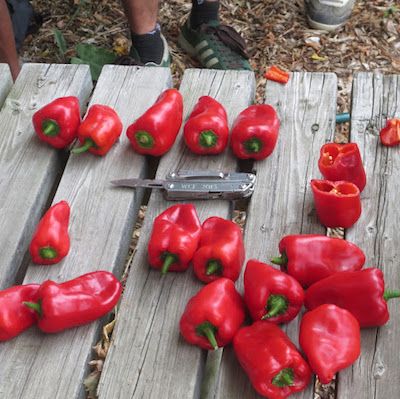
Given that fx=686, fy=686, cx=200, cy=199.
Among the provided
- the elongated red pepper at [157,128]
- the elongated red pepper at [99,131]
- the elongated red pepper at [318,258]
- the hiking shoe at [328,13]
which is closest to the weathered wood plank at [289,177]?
the elongated red pepper at [318,258]

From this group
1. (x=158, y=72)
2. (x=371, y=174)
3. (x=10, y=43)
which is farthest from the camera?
(x=10, y=43)

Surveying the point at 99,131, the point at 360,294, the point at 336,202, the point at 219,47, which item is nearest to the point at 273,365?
the point at 360,294

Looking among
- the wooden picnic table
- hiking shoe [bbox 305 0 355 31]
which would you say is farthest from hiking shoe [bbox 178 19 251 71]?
the wooden picnic table

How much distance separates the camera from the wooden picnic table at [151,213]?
1.75 m

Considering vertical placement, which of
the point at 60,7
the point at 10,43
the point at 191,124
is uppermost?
the point at 191,124

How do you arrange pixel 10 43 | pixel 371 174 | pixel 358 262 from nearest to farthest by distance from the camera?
1. pixel 358 262
2. pixel 371 174
3. pixel 10 43

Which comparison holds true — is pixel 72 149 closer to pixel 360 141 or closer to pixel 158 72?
pixel 158 72

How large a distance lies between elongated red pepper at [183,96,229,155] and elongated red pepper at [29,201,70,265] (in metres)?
0.51

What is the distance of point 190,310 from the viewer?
1.77 metres

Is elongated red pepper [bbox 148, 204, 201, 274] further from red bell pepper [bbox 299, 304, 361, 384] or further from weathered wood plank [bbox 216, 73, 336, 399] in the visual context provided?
red bell pepper [bbox 299, 304, 361, 384]

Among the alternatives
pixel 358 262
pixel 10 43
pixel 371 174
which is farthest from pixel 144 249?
pixel 10 43

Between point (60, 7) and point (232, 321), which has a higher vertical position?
point (232, 321)

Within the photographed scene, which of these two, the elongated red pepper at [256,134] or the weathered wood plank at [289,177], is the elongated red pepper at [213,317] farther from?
the elongated red pepper at [256,134]

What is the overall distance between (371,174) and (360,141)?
157mm
